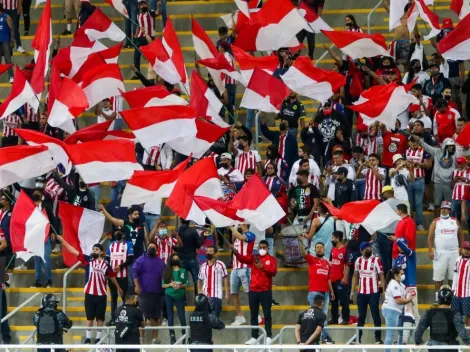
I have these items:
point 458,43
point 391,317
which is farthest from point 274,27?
point 391,317

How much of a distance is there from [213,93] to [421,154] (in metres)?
3.99

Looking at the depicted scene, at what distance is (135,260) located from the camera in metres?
33.3

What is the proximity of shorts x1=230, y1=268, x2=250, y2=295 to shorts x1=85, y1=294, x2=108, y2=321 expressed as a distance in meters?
2.25

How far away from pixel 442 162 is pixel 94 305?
6895mm

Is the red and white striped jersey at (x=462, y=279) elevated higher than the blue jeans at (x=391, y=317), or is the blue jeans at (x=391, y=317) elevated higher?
the red and white striped jersey at (x=462, y=279)

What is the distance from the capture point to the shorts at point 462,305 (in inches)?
1252

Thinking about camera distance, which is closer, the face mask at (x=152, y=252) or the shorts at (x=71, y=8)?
the face mask at (x=152, y=252)

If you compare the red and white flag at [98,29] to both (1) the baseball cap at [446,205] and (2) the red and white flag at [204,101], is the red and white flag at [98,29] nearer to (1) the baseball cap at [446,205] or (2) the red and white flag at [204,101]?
(2) the red and white flag at [204,101]

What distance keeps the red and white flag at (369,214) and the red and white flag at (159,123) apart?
3.16m

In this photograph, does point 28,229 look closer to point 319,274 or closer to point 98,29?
point 319,274

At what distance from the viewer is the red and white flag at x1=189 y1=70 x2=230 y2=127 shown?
34.4 metres

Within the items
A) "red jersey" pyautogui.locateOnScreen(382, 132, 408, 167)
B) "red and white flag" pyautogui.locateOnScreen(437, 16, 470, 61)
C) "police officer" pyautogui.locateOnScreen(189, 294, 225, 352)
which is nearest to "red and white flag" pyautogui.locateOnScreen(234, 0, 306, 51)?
"red jersey" pyautogui.locateOnScreen(382, 132, 408, 167)

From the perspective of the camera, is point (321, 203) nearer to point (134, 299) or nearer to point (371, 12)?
point (134, 299)

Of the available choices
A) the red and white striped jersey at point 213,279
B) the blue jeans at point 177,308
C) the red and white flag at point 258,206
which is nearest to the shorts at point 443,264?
the red and white flag at point 258,206
